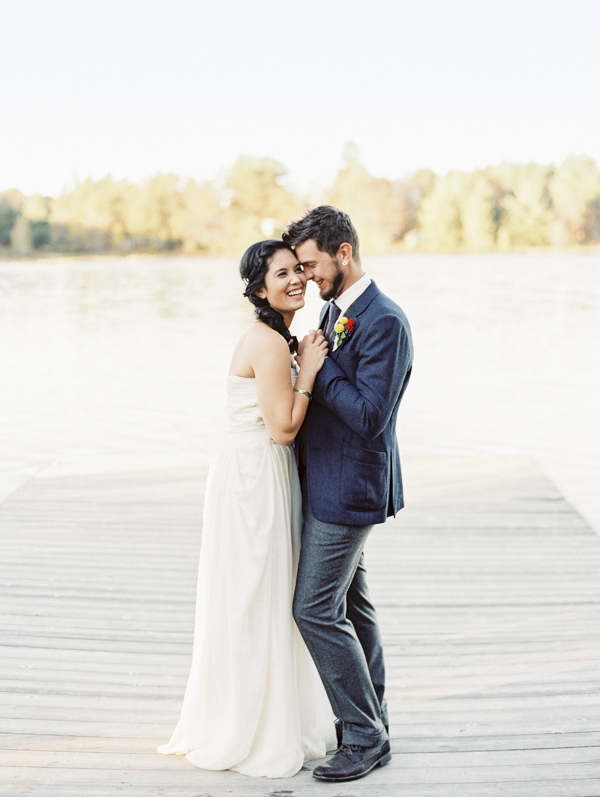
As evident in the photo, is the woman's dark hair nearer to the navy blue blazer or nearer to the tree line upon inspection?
the navy blue blazer

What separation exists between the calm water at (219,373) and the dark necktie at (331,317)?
460mm

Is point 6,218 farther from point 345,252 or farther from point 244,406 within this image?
point 345,252

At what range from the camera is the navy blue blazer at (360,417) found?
7.17ft

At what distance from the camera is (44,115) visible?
248 feet

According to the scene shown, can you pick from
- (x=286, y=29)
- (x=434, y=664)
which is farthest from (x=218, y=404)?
(x=286, y=29)

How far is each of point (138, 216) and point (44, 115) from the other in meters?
21.5

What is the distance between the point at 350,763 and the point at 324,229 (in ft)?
4.77

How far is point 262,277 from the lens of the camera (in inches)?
90.9

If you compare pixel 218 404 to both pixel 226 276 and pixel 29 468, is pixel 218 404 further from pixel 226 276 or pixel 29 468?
pixel 226 276

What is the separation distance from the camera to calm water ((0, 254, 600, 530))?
397 inches

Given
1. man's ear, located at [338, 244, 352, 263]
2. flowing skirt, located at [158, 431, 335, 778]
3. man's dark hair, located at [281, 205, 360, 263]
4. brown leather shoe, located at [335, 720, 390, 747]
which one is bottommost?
brown leather shoe, located at [335, 720, 390, 747]

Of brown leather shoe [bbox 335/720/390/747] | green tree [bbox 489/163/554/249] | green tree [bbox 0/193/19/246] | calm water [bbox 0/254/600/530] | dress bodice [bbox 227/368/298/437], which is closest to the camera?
dress bodice [bbox 227/368/298/437]

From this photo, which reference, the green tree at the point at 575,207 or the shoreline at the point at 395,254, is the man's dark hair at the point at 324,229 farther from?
the green tree at the point at 575,207

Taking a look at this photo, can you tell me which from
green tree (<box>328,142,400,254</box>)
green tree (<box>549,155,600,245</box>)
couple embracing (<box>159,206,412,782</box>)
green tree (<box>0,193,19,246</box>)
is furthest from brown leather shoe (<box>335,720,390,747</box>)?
green tree (<box>0,193,19,246</box>)
